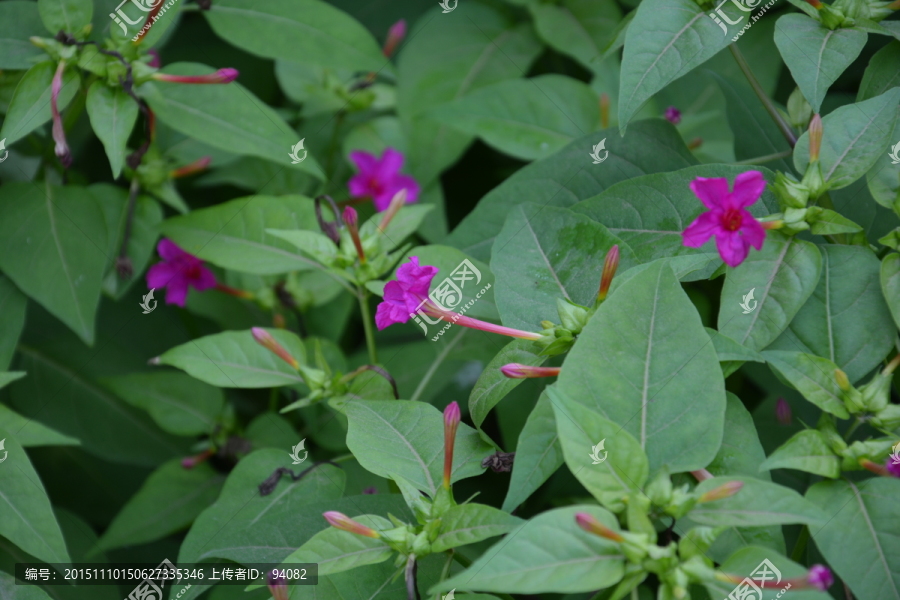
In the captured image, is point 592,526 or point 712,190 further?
point 712,190

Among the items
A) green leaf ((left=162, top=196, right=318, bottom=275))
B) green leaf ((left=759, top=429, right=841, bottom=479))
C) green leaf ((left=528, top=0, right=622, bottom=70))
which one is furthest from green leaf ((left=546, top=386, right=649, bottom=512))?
green leaf ((left=528, top=0, right=622, bottom=70))

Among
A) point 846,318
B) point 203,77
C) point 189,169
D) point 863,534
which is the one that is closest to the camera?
point 863,534

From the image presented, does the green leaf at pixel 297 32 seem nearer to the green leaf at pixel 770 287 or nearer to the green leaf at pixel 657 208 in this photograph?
the green leaf at pixel 657 208

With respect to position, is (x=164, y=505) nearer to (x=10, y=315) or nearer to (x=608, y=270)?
(x=10, y=315)

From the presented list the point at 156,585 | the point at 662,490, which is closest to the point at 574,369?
the point at 662,490

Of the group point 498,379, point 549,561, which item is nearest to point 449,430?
point 498,379

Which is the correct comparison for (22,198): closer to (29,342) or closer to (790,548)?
(29,342)
